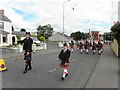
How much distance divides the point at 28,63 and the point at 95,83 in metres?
3.93

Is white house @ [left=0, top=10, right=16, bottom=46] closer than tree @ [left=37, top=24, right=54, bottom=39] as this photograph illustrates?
Yes

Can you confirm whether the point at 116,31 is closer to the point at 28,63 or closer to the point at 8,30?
the point at 28,63

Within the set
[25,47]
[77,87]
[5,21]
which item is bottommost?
[77,87]

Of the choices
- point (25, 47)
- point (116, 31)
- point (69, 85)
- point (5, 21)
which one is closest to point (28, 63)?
point (25, 47)

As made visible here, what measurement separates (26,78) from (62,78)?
1.53 m

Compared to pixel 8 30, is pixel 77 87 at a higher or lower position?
lower

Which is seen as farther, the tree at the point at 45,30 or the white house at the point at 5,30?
the tree at the point at 45,30

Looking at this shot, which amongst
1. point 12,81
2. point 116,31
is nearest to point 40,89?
point 12,81

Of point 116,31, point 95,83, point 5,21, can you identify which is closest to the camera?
point 95,83

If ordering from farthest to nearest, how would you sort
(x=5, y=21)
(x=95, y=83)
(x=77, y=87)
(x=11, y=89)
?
(x=5, y=21) < (x=95, y=83) < (x=77, y=87) < (x=11, y=89)

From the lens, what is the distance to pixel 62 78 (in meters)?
10.2

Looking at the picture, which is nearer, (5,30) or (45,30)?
(5,30)

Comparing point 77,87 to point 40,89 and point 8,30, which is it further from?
point 8,30

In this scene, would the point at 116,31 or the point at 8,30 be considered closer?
the point at 116,31
